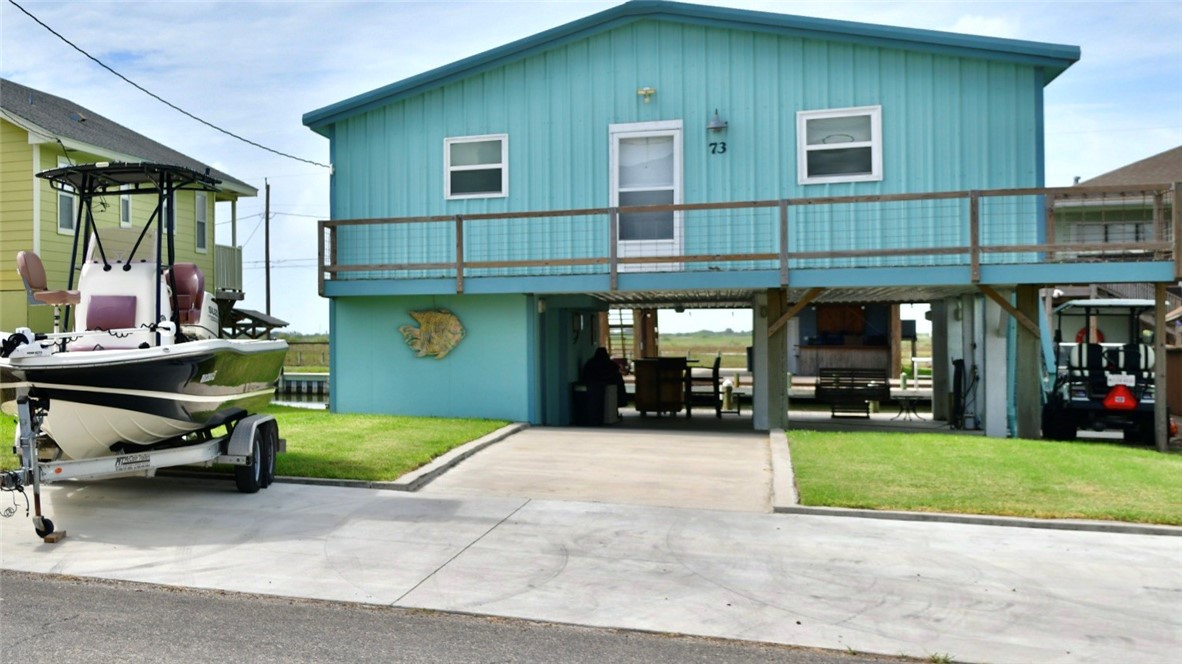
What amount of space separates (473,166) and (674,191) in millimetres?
3362

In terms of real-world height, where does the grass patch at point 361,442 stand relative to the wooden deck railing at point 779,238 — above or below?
below

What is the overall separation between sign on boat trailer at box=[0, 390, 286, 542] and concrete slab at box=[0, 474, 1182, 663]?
0.86ft

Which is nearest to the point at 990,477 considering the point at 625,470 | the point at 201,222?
the point at 625,470

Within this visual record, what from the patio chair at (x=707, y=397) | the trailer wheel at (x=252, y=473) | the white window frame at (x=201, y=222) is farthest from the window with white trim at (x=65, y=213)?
the patio chair at (x=707, y=397)

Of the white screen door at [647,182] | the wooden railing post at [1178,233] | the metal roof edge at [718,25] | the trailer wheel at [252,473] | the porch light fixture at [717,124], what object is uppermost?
the metal roof edge at [718,25]

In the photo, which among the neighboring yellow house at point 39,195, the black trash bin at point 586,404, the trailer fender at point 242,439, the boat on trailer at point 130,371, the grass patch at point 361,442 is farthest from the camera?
the neighboring yellow house at point 39,195

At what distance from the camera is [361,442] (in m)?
11.3

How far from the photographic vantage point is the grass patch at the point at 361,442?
31.4 feet

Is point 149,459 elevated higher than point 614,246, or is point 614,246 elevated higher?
point 614,246

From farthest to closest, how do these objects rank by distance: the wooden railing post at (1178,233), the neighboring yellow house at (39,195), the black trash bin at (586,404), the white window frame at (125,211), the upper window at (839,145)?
the white window frame at (125,211) → the neighboring yellow house at (39,195) → the black trash bin at (586,404) → the upper window at (839,145) → the wooden railing post at (1178,233)

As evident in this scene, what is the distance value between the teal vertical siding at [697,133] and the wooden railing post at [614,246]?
39.1 inches

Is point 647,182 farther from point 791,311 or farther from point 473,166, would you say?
point 791,311

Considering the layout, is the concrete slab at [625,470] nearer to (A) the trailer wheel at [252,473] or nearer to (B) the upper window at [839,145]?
(A) the trailer wheel at [252,473]

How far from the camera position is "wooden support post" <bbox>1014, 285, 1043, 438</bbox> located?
12.5 m
